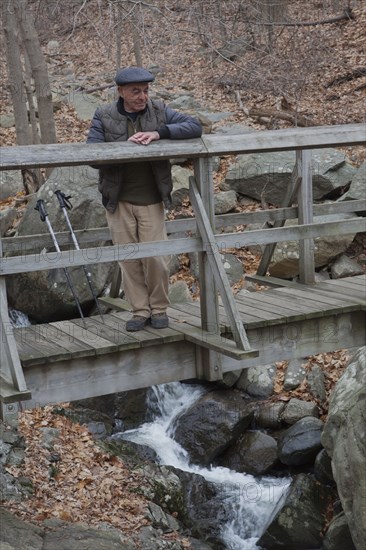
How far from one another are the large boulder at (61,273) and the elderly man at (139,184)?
6.06m

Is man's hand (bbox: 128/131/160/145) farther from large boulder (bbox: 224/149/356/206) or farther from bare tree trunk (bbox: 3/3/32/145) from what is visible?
bare tree trunk (bbox: 3/3/32/145)

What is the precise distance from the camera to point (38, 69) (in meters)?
14.9

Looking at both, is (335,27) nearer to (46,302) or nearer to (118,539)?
(46,302)

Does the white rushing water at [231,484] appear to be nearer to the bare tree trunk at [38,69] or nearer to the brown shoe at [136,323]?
the brown shoe at [136,323]

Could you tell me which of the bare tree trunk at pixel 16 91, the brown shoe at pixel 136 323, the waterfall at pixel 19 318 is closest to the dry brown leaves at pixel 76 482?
the waterfall at pixel 19 318

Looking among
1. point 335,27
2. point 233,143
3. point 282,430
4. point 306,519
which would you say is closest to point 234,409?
point 282,430

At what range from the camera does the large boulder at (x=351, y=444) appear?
859 centimetres

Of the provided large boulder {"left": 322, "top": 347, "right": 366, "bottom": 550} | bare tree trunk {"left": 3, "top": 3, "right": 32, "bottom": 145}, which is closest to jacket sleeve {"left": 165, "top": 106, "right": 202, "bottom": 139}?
large boulder {"left": 322, "top": 347, "right": 366, "bottom": 550}

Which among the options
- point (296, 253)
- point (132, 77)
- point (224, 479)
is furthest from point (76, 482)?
point (132, 77)

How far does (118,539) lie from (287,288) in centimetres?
317

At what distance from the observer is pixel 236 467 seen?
10.6m

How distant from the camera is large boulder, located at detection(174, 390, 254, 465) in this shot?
10773 millimetres

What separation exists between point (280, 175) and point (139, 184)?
7.85 m

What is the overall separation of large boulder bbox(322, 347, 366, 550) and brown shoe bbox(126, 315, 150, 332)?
3220 mm
